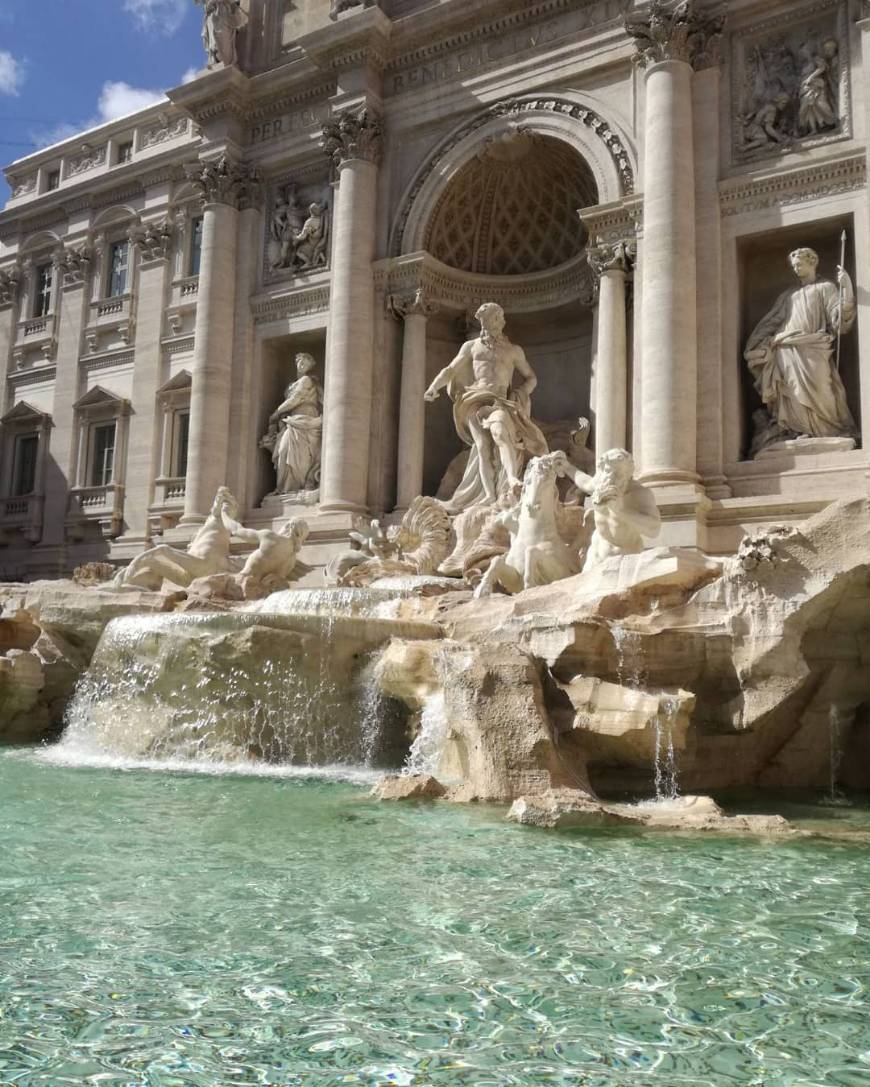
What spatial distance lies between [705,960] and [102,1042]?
2120 millimetres

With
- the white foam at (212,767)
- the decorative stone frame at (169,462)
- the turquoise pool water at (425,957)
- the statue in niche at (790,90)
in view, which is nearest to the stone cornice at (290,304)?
the decorative stone frame at (169,462)

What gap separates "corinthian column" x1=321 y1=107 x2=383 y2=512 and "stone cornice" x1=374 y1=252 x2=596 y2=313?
60 centimetres

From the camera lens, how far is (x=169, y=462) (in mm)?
22281

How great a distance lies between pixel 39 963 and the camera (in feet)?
11.7

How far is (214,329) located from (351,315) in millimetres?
3351

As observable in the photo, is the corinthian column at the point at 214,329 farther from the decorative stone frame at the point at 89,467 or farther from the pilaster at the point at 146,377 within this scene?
the decorative stone frame at the point at 89,467

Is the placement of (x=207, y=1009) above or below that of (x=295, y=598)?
below

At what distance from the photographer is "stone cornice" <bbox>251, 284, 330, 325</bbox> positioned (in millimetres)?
19500

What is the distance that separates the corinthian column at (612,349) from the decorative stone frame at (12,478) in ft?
47.6

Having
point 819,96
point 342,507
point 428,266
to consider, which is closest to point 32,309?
point 428,266

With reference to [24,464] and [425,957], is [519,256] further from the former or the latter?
[425,957]

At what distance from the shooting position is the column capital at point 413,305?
59.9 feet

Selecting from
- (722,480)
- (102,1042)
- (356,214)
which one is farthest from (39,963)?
(356,214)

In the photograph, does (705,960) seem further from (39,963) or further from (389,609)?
(389,609)
